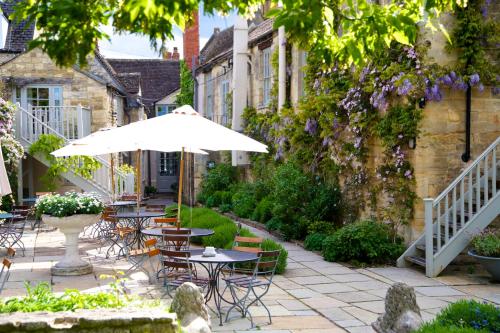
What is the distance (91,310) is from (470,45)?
25.1 feet

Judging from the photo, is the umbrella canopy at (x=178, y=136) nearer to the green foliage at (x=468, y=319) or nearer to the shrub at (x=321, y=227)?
the green foliage at (x=468, y=319)

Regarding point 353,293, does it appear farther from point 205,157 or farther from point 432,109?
point 205,157

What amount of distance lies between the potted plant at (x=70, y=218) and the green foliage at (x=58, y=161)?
7.53 m

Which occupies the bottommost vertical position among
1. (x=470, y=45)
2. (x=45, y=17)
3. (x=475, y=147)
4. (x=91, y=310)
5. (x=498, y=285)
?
(x=498, y=285)

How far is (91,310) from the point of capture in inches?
206

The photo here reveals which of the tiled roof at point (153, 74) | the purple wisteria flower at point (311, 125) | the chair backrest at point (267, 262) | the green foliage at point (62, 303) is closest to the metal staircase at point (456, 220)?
the chair backrest at point (267, 262)

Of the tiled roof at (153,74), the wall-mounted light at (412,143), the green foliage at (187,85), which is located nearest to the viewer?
the wall-mounted light at (412,143)

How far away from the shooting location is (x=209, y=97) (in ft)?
82.6

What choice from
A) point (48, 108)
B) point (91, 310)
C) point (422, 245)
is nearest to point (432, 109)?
point (422, 245)

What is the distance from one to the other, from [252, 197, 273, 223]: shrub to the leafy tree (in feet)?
35.2

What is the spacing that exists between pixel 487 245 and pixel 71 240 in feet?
20.5

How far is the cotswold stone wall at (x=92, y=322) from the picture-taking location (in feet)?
16.0

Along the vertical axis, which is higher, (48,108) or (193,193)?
(48,108)

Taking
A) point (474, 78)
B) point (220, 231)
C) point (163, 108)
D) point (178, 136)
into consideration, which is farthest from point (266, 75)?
point (163, 108)
